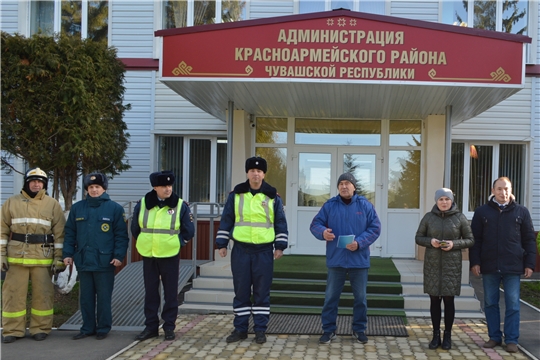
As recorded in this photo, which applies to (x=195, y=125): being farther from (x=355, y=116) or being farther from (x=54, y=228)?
(x=54, y=228)

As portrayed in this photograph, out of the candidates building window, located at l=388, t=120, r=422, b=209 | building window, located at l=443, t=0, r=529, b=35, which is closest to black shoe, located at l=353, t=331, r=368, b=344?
building window, located at l=388, t=120, r=422, b=209

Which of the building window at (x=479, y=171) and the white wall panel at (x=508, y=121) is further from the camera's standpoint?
the building window at (x=479, y=171)

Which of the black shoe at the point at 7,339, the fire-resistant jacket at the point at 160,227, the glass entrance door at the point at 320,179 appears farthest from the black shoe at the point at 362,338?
the glass entrance door at the point at 320,179

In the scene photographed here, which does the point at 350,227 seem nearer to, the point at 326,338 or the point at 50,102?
the point at 326,338

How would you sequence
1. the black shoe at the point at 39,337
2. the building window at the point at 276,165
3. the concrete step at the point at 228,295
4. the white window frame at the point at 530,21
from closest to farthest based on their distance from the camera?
the black shoe at the point at 39,337 → the concrete step at the point at 228,295 → the building window at the point at 276,165 → the white window frame at the point at 530,21

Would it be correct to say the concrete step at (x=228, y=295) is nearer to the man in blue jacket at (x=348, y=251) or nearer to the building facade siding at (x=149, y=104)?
the man in blue jacket at (x=348, y=251)

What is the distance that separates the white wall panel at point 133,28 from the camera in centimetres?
1198

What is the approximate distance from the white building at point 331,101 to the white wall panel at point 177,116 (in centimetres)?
2

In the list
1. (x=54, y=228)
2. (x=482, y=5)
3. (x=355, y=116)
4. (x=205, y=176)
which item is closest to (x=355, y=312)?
(x=54, y=228)

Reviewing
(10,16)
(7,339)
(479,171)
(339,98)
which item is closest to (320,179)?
(339,98)

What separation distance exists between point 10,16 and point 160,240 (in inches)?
346

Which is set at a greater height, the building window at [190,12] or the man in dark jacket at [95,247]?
the building window at [190,12]

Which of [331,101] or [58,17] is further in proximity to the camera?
[58,17]

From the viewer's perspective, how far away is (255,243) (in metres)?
5.97
